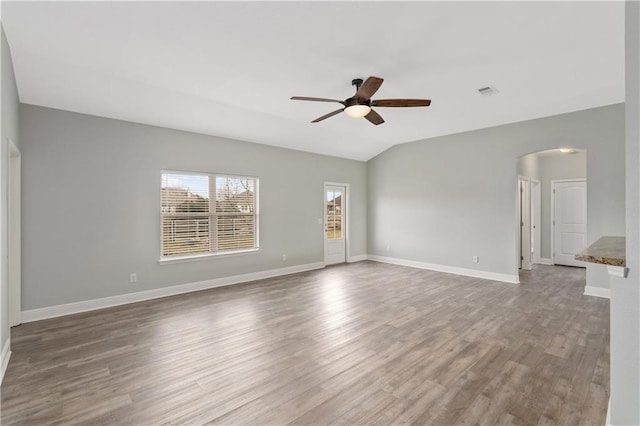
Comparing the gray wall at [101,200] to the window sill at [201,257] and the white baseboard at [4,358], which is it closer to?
the window sill at [201,257]

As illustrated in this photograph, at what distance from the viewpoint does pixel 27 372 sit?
8.54 ft

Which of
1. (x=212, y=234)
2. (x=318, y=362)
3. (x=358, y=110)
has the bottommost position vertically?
(x=318, y=362)

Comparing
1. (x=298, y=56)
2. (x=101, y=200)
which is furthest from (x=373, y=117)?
(x=101, y=200)

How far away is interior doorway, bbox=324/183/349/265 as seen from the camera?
736 centimetres

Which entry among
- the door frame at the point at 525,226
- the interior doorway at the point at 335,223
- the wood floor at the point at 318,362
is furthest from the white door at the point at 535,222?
the interior doorway at the point at 335,223

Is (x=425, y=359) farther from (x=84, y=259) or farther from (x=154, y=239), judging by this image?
(x=84, y=259)

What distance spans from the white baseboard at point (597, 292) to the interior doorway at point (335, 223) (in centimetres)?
469

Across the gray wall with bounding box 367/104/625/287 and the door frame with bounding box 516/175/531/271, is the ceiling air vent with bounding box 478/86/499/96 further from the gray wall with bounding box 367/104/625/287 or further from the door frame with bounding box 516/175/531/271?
the door frame with bounding box 516/175/531/271

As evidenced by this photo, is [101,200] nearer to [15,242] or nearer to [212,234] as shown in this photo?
[15,242]

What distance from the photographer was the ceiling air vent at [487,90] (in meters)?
4.05

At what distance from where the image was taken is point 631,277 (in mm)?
1568

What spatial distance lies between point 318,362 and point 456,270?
4.64 meters

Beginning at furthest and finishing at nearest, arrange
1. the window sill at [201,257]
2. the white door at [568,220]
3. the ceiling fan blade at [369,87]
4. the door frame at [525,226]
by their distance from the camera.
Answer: the white door at [568,220] < the door frame at [525,226] < the window sill at [201,257] < the ceiling fan blade at [369,87]

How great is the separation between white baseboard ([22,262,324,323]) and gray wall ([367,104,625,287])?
3093 mm
